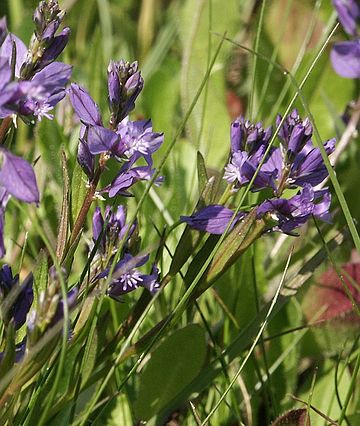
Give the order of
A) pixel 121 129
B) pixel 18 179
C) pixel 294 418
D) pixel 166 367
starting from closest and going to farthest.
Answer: pixel 18 179 < pixel 121 129 < pixel 294 418 < pixel 166 367

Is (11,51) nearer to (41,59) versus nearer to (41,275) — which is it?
(41,59)

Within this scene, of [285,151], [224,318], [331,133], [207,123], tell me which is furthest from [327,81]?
[285,151]

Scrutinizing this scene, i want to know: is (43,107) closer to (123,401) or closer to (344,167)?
(123,401)

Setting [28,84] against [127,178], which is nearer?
[28,84]

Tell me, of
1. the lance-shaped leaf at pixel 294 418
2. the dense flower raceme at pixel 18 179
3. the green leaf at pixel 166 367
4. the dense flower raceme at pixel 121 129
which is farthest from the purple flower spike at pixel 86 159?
the lance-shaped leaf at pixel 294 418

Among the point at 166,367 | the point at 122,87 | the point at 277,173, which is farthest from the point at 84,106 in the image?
the point at 166,367

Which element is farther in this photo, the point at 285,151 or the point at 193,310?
the point at 193,310
